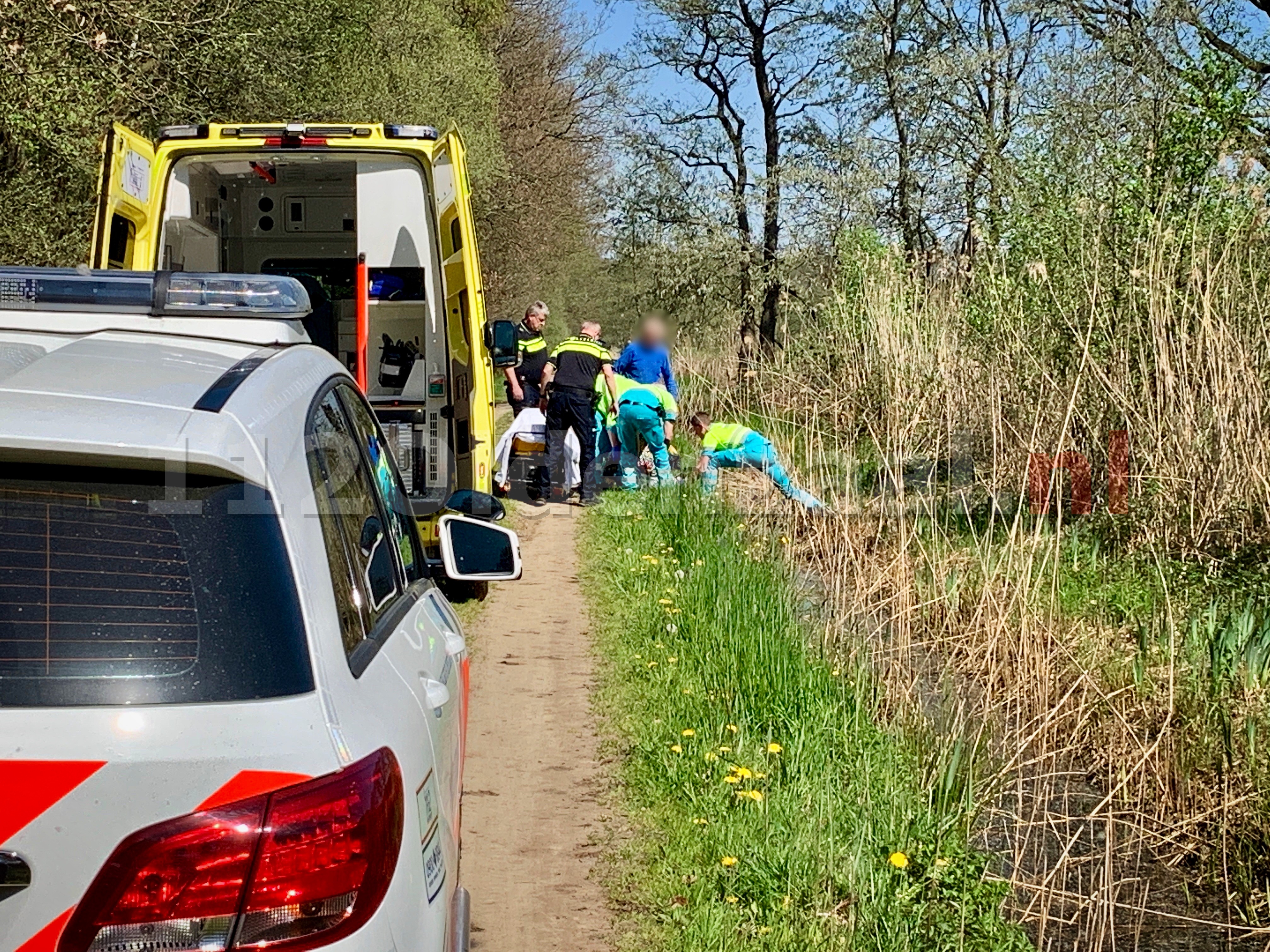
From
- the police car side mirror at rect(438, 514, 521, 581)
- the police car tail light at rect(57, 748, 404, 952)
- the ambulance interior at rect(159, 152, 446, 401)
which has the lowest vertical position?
the police car tail light at rect(57, 748, 404, 952)

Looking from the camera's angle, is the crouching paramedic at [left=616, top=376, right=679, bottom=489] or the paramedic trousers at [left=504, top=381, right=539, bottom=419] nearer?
the crouching paramedic at [left=616, top=376, right=679, bottom=489]

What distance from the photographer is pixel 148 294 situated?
9.45 feet

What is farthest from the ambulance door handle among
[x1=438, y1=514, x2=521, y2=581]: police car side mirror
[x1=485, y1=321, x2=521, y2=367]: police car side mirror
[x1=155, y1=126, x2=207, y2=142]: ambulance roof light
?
[x1=485, y1=321, x2=521, y2=367]: police car side mirror

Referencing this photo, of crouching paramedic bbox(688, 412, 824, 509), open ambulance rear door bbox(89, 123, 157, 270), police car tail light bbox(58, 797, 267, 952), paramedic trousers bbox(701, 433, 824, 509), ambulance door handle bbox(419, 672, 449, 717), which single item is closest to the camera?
police car tail light bbox(58, 797, 267, 952)

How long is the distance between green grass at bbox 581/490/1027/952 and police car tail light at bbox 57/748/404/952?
7.60 ft

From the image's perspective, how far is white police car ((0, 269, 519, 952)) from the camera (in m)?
1.82

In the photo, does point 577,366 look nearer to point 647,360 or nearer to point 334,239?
point 647,360

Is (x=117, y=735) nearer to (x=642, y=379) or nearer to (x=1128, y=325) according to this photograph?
(x=1128, y=325)

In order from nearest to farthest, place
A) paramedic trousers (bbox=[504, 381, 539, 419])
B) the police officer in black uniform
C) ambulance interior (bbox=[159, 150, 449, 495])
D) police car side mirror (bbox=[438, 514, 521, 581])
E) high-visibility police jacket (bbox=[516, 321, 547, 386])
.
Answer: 1. police car side mirror (bbox=[438, 514, 521, 581])
2. ambulance interior (bbox=[159, 150, 449, 495])
3. the police officer in black uniform
4. high-visibility police jacket (bbox=[516, 321, 547, 386])
5. paramedic trousers (bbox=[504, 381, 539, 419])

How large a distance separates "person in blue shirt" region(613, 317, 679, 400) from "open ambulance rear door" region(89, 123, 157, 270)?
6.01 m

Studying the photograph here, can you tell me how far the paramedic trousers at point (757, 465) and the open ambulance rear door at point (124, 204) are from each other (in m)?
4.01

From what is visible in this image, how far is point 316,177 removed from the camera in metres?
9.70

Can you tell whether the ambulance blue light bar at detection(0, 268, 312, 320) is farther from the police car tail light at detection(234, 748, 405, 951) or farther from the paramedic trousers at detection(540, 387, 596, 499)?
the paramedic trousers at detection(540, 387, 596, 499)

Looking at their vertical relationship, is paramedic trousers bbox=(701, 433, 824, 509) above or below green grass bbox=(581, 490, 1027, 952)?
above
